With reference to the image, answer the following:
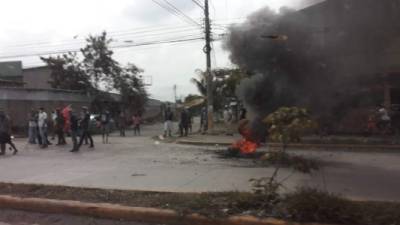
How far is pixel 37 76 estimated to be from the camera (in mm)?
44375

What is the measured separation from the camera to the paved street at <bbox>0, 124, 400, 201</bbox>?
8812mm

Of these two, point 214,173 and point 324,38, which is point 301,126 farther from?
point 324,38

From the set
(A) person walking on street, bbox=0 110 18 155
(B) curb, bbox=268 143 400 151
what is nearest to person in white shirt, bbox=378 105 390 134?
(B) curb, bbox=268 143 400 151

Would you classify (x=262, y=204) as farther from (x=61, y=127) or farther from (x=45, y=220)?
(x=61, y=127)

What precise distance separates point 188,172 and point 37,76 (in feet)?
121

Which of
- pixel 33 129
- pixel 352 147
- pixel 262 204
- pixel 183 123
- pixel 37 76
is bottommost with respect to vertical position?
pixel 262 204

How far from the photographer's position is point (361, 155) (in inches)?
572

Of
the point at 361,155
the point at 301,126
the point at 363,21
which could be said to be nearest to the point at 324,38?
the point at 363,21

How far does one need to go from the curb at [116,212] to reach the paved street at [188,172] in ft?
5.51

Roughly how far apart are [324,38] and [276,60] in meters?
1.88

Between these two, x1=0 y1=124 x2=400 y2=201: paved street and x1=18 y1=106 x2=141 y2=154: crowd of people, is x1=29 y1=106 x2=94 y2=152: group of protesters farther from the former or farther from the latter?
x1=0 y1=124 x2=400 y2=201: paved street

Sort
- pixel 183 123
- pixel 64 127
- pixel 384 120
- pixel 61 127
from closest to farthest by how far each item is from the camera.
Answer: pixel 61 127 → pixel 64 127 → pixel 384 120 → pixel 183 123

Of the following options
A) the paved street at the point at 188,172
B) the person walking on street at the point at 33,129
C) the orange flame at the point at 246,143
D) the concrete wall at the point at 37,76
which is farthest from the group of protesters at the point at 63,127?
the concrete wall at the point at 37,76

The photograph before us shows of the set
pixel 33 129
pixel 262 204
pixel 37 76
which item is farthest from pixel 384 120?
pixel 37 76
